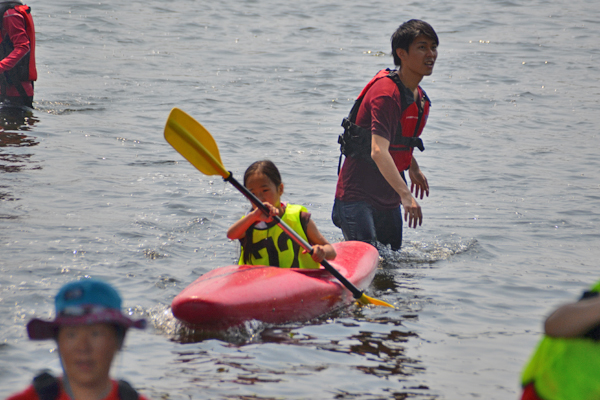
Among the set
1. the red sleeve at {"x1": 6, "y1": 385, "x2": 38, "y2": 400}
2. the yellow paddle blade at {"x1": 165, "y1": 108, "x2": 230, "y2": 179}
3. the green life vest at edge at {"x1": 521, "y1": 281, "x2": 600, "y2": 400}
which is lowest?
the red sleeve at {"x1": 6, "y1": 385, "x2": 38, "y2": 400}

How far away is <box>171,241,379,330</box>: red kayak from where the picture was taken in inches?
143

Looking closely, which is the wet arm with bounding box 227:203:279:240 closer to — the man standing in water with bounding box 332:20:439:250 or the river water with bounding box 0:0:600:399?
the river water with bounding box 0:0:600:399

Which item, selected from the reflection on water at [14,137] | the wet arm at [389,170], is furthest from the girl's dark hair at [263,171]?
the reflection on water at [14,137]

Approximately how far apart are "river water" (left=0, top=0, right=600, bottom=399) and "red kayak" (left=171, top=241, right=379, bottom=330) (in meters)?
0.09

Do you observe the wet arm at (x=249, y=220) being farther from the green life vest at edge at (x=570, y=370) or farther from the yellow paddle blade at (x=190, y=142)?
the green life vest at edge at (x=570, y=370)

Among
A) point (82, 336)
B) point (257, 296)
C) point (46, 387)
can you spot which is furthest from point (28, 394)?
point (257, 296)

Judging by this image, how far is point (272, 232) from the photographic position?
420cm

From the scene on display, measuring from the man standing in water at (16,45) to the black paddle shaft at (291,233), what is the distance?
5339mm

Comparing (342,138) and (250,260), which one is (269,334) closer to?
(250,260)

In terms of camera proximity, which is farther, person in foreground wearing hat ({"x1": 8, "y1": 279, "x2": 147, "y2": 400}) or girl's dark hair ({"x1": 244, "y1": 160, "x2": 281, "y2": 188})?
girl's dark hair ({"x1": 244, "y1": 160, "x2": 281, "y2": 188})

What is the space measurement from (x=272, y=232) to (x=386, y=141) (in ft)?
2.86

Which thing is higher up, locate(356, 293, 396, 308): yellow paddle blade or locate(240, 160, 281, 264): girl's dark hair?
locate(240, 160, 281, 264): girl's dark hair

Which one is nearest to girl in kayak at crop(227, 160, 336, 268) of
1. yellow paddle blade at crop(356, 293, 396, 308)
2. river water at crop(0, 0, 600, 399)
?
yellow paddle blade at crop(356, 293, 396, 308)

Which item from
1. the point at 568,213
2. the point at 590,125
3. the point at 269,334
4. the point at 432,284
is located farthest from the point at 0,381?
the point at 590,125
